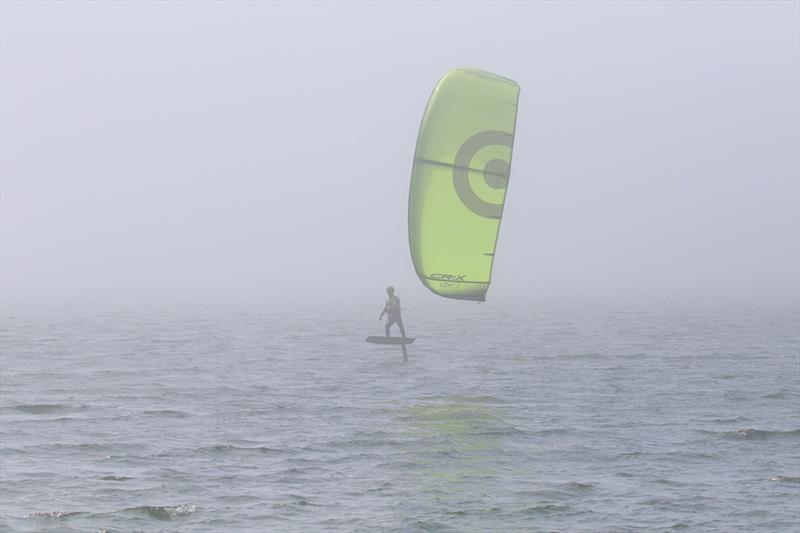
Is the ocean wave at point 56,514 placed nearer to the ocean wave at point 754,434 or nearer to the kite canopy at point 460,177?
the ocean wave at point 754,434

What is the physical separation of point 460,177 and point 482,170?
681 mm

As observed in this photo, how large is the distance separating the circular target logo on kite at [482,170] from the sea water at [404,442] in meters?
5.16

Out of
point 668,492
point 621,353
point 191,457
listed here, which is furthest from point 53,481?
point 621,353

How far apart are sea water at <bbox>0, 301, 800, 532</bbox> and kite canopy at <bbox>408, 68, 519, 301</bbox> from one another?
3.62m

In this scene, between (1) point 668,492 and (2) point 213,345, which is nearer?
(1) point 668,492

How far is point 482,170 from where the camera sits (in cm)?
2931

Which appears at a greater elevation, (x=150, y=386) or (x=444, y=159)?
(x=444, y=159)

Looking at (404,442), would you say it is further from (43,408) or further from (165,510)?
(43,408)

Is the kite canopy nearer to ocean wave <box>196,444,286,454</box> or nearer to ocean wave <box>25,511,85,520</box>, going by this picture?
ocean wave <box>196,444,286,454</box>

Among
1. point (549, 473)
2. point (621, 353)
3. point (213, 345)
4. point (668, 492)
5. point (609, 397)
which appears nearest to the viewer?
point (668, 492)

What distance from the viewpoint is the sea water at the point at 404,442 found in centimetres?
1628

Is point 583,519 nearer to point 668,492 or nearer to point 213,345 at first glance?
point 668,492

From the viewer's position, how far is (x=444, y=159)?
1142 inches

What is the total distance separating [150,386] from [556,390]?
1229 cm
